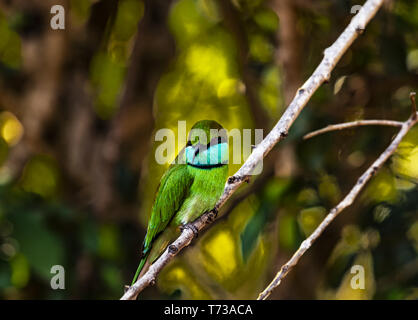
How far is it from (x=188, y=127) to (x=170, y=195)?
1447 mm

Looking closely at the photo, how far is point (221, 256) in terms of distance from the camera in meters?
3.80

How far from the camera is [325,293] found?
3.38 metres

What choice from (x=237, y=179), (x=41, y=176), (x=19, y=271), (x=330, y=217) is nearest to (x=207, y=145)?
(x=237, y=179)

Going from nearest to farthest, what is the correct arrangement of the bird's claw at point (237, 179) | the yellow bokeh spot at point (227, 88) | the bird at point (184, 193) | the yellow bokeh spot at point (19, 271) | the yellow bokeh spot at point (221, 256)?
the bird's claw at point (237, 179)
the bird at point (184, 193)
the yellow bokeh spot at point (19, 271)
the yellow bokeh spot at point (221, 256)
the yellow bokeh spot at point (227, 88)

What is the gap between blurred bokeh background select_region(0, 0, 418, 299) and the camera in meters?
2.96

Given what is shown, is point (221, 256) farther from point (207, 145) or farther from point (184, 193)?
point (207, 145)

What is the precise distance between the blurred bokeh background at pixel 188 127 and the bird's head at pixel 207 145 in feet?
1.63

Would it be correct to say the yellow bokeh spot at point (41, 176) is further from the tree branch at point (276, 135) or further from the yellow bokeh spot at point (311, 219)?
the tree branch at point (276, 135)

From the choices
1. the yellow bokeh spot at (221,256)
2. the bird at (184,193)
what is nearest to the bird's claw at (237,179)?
the bird at (184,193)

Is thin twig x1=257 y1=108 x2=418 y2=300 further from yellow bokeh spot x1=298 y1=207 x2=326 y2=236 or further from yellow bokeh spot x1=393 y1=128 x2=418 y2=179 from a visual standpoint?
yellow bokeh spot x1=298 y1=207 x2=326 y2=236

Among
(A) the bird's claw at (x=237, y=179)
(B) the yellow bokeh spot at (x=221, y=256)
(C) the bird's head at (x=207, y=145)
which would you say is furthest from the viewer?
(B) the yellow bokeh spot at (x=221, y=256)

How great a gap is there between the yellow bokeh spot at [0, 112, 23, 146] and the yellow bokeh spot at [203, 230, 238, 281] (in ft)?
4.68

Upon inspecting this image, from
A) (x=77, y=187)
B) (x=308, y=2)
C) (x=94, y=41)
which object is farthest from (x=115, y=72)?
(x=308, y=2)

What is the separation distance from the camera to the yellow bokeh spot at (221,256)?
3.77 meters
